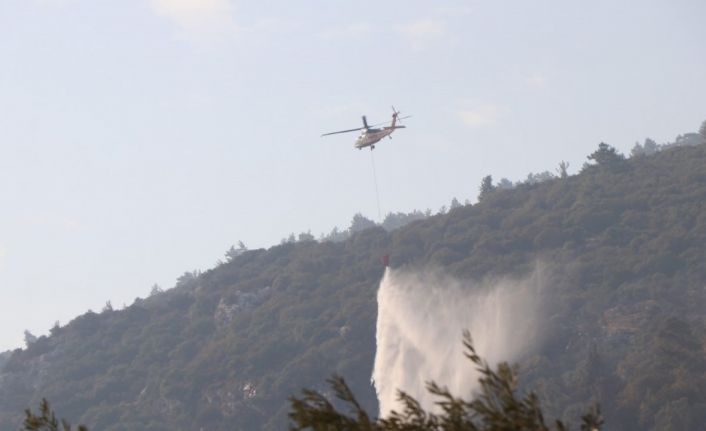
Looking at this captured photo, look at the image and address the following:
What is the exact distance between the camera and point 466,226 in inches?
5477

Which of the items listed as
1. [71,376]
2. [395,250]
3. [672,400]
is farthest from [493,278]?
[71,376]

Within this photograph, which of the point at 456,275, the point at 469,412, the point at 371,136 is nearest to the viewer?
the point at 469,412

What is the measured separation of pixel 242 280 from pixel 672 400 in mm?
64520

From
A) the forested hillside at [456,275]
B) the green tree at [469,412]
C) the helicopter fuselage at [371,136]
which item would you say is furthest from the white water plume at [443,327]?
the green tree at [469,412]

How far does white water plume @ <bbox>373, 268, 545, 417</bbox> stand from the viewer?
4274 inches

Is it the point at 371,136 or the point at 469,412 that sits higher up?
the point at 371,136

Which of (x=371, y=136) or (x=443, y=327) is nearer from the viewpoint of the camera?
(x=371, y=136)

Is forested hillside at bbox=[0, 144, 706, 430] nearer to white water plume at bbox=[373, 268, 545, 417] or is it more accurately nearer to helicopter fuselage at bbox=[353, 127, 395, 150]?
white water plume at bbox=[373, 268, 545, 417]

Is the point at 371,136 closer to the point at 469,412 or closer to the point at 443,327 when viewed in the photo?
the point at 443,327

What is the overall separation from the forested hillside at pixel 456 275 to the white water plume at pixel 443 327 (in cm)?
160

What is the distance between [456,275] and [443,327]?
25.1 ft

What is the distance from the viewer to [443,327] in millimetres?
118250

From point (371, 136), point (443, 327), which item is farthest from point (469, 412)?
point (443, 327)

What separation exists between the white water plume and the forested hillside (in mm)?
1596
